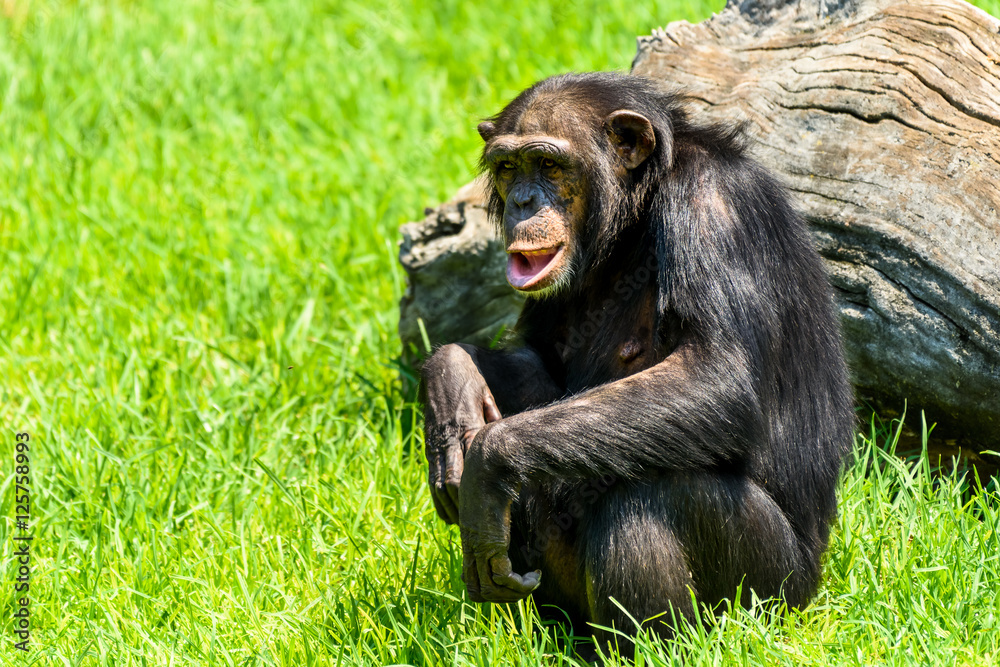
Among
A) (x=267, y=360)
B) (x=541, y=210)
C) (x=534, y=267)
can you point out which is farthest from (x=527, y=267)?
(x=267, y=360)

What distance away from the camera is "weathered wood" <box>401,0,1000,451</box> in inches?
181

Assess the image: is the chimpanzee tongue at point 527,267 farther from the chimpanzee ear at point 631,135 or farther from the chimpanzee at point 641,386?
the chimpanzee ear at point 631,135

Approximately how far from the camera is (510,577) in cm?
377

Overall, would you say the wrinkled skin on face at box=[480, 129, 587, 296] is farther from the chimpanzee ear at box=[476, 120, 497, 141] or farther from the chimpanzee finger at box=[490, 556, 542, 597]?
the chimpanzee finger at box=[490, 556, 542, 597]

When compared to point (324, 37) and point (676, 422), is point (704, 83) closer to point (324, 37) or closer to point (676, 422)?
point (676, 422)

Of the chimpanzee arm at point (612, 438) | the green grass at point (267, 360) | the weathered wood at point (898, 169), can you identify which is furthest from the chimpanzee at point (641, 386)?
the weathered wood at point (898, 169)

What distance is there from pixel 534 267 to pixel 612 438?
0.83 meters

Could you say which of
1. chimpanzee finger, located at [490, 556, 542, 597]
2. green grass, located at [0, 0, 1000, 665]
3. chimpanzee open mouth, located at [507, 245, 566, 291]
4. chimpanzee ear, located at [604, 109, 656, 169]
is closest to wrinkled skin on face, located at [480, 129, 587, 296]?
chimpanzee open mouth, located at [507, 245, 566, 291]

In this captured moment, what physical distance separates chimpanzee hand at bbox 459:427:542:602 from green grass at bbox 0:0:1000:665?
0.69ft

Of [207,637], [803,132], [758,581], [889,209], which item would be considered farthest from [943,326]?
[207,637]

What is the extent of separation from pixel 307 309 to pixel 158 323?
0.94 m

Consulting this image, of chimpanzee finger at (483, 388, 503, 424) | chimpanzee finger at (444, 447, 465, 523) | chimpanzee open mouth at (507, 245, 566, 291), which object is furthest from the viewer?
chimpanzee finger at (483, 388, 503, 424)

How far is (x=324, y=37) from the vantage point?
381 inches

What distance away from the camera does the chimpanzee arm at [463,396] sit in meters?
4.12
